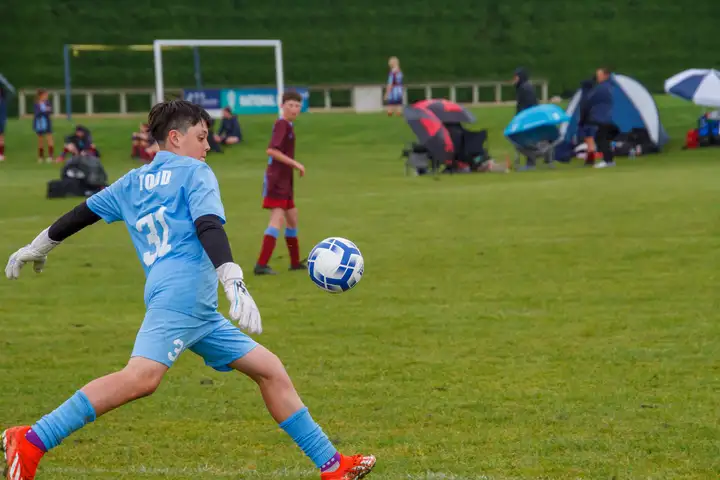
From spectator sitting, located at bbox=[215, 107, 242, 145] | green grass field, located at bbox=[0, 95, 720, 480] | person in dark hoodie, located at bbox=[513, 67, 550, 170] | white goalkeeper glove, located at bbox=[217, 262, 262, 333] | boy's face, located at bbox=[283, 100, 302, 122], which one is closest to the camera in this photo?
white goalkeeper glove, located at bbox=[217, 262, 262, 333]

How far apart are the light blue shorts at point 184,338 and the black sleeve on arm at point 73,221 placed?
65cm

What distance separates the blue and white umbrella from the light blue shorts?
79.3 feet

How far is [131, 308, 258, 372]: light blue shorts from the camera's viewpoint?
192 inches

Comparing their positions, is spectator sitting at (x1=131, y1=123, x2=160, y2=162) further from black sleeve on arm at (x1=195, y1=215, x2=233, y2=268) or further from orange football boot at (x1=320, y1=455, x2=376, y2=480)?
black sleeve on arm at (x1=195, y1=215, x2=233, y2=268)

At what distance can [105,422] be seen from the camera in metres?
6.73

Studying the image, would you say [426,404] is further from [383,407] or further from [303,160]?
[303,160]

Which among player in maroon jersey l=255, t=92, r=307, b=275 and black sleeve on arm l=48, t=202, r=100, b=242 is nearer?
black sleeve on arm l=48, t=202, r=100, b=242

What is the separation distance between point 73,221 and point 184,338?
34.4 inches

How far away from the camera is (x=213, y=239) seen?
15.6 ft

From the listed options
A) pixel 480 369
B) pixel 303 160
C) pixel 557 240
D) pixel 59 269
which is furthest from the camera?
pixel 303 160

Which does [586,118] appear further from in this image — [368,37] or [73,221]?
[73,221]

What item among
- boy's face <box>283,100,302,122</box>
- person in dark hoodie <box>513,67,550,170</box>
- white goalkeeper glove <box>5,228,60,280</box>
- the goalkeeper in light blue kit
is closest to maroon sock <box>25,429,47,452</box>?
the goalkeeper in light blue kit

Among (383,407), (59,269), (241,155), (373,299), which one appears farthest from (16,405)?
(241,155)

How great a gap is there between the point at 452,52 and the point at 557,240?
27.9 meters
